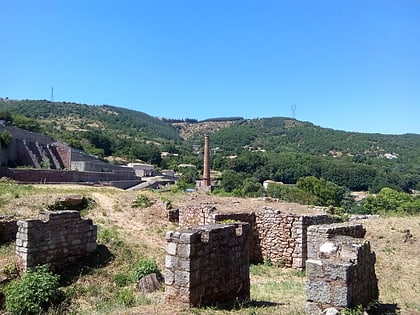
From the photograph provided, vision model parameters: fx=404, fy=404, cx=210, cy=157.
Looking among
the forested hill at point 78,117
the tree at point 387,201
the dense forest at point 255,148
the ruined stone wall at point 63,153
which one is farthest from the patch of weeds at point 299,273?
the forested hill at point 78,117

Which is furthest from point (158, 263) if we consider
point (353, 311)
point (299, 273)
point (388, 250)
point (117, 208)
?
point (388, 250)

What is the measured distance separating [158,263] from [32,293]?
14.8 ft

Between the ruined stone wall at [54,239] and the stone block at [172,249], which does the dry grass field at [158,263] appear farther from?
the stone block at [172,249]

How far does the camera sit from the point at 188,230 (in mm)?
7512

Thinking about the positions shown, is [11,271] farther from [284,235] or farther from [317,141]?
[317,141]

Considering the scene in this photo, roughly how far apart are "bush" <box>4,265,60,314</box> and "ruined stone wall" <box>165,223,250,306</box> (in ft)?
13.2

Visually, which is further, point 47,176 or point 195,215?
point 47,176

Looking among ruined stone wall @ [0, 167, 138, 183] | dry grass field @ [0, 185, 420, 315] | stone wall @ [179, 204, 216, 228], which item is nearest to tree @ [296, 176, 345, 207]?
ruined stone wall @ [0, 167, 138, 183]

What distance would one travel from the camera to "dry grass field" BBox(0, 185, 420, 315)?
822 cm

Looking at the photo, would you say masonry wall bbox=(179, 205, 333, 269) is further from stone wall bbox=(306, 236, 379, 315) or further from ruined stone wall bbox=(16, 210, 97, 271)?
stone wall bbox=(306, 236, 379, 315)

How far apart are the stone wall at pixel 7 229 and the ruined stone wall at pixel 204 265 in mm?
8822

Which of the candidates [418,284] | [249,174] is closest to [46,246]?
[418,284]

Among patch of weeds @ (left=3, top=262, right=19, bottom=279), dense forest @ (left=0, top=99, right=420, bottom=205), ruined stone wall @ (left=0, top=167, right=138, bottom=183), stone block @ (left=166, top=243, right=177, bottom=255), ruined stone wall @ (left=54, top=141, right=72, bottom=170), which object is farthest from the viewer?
dense forest @ (left=0, top=99, right=420, bottom=205)

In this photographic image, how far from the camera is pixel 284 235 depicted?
14.5m
